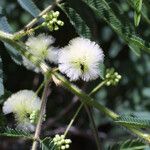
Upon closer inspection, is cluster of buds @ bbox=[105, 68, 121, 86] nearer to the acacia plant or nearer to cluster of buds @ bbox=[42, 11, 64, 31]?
the acacia plant

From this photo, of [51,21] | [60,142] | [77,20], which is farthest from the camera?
[77,20]

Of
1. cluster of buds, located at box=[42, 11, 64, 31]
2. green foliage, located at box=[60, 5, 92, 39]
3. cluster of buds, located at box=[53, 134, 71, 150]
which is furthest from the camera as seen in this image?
green foliage, located at box=[60, 5, 92, 39]

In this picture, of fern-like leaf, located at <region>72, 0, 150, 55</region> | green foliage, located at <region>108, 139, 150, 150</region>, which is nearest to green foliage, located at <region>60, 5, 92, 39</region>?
fern-like leaf, located at <region>72, 0, 150, 55</region>

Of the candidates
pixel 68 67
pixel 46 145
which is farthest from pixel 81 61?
pixel 46 145

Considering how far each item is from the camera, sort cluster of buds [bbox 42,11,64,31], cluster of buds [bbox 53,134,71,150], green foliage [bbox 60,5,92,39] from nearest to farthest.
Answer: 1. cluster of buds [bbox 53,134,71,150]
2. cluster of buds [bbox 42,11,64,31]
3. green foliage [bbox 60,5,92,39]

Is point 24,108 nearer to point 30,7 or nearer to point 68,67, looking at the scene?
point 68,67

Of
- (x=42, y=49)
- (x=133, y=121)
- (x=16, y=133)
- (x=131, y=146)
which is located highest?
(x=42, y=49)

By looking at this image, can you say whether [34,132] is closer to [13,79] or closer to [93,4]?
[93,4]

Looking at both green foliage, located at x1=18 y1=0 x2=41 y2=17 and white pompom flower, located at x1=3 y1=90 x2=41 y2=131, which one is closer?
white pompom flower, located at x1=3 y1=90 x2=41 y2=131
